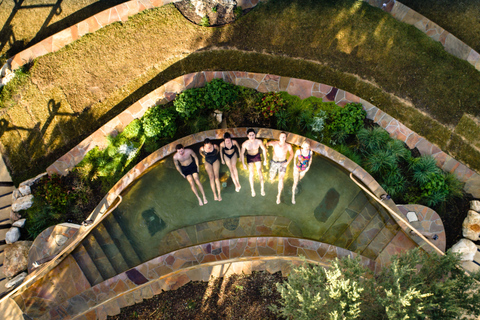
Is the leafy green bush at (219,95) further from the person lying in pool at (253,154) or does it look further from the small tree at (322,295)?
the small tree at (322,295)

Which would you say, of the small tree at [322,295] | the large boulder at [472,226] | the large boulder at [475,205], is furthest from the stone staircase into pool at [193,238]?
the large boulder at [475,205]

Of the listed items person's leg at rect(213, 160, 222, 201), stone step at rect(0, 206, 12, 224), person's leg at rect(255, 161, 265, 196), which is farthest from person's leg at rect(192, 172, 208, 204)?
stone step at rect(0, 206, 12, 224)

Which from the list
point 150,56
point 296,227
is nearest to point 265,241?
point 296,227

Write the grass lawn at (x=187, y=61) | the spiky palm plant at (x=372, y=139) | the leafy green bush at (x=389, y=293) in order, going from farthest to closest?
1. the grass lawn at (x=187, y=61)
2. the spiky palm plant at (x=372, y=139)
3. the leafy green bush at (x=389, y=293)

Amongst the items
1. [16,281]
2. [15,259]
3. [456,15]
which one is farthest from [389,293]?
[15,259]

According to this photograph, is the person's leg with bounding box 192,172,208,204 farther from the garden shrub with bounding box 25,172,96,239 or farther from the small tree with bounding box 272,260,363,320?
the small tree with bounding box 272,260,363,320

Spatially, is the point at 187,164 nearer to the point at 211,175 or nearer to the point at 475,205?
the point at 211,175
